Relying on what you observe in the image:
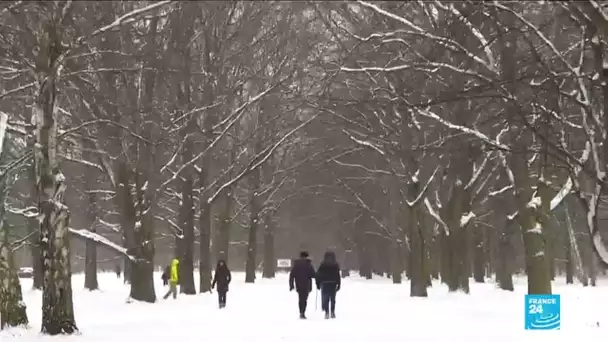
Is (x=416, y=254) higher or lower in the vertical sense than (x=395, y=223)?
lower

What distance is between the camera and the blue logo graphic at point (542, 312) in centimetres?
1445

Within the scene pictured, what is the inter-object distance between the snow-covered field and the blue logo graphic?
0.58 feet

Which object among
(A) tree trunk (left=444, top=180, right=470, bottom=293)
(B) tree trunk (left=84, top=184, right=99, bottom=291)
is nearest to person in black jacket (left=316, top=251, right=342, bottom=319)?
(A) tree trunk (left=444, top=180, right=470, bottom=293)

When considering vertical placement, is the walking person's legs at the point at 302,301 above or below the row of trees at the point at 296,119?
below

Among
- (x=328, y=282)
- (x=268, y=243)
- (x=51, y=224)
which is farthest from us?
(x=268, y=243)

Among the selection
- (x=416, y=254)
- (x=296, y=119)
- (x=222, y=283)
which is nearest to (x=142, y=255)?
(x=222, y=283)

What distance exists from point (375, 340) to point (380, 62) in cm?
1330

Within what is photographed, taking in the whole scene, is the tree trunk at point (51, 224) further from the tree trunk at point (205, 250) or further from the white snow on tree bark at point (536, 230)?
the tree trunk at point (205, 250)

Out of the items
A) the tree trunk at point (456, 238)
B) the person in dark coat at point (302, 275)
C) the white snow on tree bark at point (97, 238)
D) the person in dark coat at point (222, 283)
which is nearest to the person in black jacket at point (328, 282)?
the person in dark coat at point (302, 275)

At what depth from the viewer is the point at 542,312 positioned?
573 inches

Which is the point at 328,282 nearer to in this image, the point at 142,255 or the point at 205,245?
the point at 142,255

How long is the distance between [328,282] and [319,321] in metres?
1.52

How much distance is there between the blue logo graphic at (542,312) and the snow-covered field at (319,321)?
0.58ft

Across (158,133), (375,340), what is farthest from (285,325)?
(158,133)
